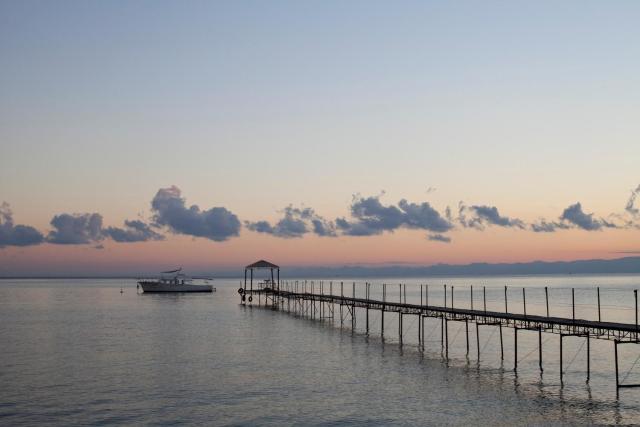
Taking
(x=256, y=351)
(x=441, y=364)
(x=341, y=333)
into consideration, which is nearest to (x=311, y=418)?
(x=441, y=364)

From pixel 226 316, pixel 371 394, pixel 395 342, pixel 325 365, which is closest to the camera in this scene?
pixel 371 394

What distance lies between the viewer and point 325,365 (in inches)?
2101

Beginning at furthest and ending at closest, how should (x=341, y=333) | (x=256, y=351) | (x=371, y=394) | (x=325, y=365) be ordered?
1. (x=341, y=333)
2. (x=256, y=351)
3. (x=325, y=365)
4. (x=371, y=394)

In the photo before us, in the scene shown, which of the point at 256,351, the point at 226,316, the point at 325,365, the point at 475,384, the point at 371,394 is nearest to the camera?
the point at 371,394

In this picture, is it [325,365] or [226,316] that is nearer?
[325,365]

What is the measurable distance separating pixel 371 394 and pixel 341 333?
38426 mm

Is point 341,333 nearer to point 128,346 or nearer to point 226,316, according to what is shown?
point 128,346

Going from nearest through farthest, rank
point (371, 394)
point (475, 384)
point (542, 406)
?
point (542, 406)
point (371, 394)
point (475, 384)

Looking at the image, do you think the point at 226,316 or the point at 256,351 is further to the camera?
the point at 226,316

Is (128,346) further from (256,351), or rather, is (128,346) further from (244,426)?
(244,426)

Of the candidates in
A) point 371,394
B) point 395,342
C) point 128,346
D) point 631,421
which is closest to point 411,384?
point 371,394

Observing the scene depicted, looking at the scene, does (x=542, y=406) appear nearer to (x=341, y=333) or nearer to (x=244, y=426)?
(x=244, y=426)

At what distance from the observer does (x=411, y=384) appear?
1775 inches

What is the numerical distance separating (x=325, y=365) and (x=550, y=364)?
19.9 metres
